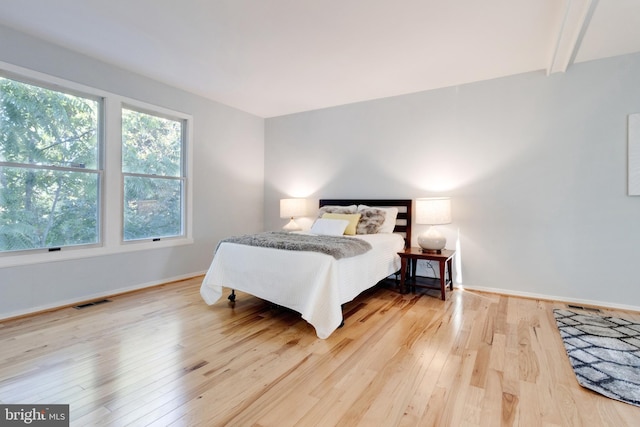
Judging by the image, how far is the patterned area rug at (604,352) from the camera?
1698 millimetres

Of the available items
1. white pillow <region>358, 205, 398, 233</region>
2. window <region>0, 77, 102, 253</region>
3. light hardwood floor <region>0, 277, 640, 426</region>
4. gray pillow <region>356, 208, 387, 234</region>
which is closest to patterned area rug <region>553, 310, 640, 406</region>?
light hardwood floor <region>0, 277, 640, 426</region>

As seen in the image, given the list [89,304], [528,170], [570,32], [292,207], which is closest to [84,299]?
[89,304]

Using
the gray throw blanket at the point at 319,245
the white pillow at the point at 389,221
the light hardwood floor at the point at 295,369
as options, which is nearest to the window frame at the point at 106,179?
the light hardwood floor at the point at 295,369

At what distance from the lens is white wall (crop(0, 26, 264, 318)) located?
9.19 ft

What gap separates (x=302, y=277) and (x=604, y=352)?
7.18 ft

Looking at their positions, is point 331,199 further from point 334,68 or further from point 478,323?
point 478,323

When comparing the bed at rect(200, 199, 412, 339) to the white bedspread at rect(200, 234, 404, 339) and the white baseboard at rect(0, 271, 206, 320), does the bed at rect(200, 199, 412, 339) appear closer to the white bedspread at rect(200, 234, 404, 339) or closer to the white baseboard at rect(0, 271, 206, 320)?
the white bedspread at rect(200, 234, 404, 339)

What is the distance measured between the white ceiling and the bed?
1.92 m

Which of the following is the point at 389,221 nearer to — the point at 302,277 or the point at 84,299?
the point at 302,277

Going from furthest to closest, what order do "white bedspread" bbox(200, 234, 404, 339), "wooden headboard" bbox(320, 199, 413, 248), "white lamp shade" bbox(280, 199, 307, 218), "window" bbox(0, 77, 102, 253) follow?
1. "white lamp shade" bbox(280, 199, 307, 218)
2. "wooden headboard" bbox(320, 199, 413, 248)
3. "window" bbox(0, 77, 102, 253)
4. "white bedspread" bbox(200, 234, 404, 339)

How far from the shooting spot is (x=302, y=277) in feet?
8.25

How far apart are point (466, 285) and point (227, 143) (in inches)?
156

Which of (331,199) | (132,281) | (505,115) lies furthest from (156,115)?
(505,115)

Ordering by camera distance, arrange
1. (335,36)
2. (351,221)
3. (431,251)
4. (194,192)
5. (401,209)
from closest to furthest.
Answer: (335,36) < (431,251) < (351,221) < (401,209) < (194,192)
